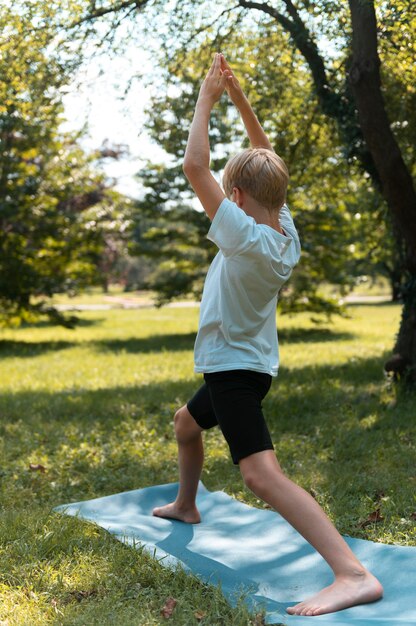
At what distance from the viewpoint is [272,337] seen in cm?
338

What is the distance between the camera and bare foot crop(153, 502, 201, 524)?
407 cm

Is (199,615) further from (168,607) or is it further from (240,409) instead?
(240,409)

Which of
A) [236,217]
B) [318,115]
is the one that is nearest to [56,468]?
[236,217]

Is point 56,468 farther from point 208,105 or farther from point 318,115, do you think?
point 318,115

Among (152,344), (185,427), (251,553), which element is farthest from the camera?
(152,344)

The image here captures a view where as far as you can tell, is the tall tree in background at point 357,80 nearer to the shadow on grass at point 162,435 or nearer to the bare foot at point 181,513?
the shadow on grass at point 162,435

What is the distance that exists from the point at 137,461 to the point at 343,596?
277 centimetres

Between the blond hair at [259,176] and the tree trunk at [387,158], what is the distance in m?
3.34

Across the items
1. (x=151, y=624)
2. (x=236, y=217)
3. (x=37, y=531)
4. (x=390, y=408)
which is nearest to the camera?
(x=151, y=624)

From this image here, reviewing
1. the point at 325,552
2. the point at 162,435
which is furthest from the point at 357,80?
the point at 325,552

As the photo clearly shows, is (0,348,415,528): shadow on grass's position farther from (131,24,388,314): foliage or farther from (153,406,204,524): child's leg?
(131,24,388,314): foliage

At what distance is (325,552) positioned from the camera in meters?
2.86

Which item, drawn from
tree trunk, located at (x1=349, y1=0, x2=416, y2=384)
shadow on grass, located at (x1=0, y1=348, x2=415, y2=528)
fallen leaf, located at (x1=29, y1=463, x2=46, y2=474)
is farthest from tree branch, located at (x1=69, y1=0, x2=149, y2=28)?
fallen leaf, located at (x1=29, y1=463, x2=46, y2=474)

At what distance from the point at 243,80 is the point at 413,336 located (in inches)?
121
